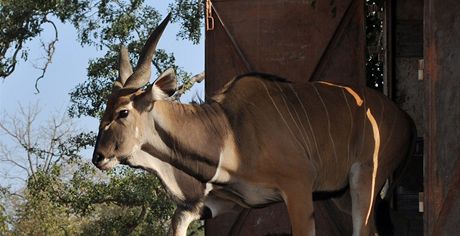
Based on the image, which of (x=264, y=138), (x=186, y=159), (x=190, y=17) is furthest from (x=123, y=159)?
(x=190, y=17)

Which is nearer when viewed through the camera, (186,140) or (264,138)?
(186,140)

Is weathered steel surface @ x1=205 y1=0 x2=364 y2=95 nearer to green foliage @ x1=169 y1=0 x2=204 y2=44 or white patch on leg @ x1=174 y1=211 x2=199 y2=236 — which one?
white patch on leg @ x1=174 y1=211 x2=199 y2=236

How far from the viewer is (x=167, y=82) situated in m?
7.42

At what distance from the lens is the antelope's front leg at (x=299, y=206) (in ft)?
24.7

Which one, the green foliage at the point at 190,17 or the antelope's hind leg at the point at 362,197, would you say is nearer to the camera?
the antelope's hind leg at the point at 362,197

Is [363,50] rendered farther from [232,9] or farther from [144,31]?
[144,31]

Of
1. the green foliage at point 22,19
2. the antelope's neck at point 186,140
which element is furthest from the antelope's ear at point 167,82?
the green foliage at point 22,19

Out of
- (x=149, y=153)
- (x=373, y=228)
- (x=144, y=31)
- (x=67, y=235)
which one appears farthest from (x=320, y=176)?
(x=67, y=235)

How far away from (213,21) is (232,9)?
0.17m

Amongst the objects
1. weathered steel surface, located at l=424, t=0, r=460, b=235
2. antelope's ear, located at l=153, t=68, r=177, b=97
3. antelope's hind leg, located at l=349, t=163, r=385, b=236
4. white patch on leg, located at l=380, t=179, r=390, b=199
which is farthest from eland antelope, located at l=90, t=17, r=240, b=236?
weathered steel surface, located at l=424, t=0, r=460, b=235

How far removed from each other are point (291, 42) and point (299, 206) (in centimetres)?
197

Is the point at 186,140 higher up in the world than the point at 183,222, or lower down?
higher up

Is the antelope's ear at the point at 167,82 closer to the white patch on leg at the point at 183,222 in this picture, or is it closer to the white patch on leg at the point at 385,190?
the white patch on leg at the point at 183,222

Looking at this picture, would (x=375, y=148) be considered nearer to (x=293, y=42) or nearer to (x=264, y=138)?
(x=264, y=138)
